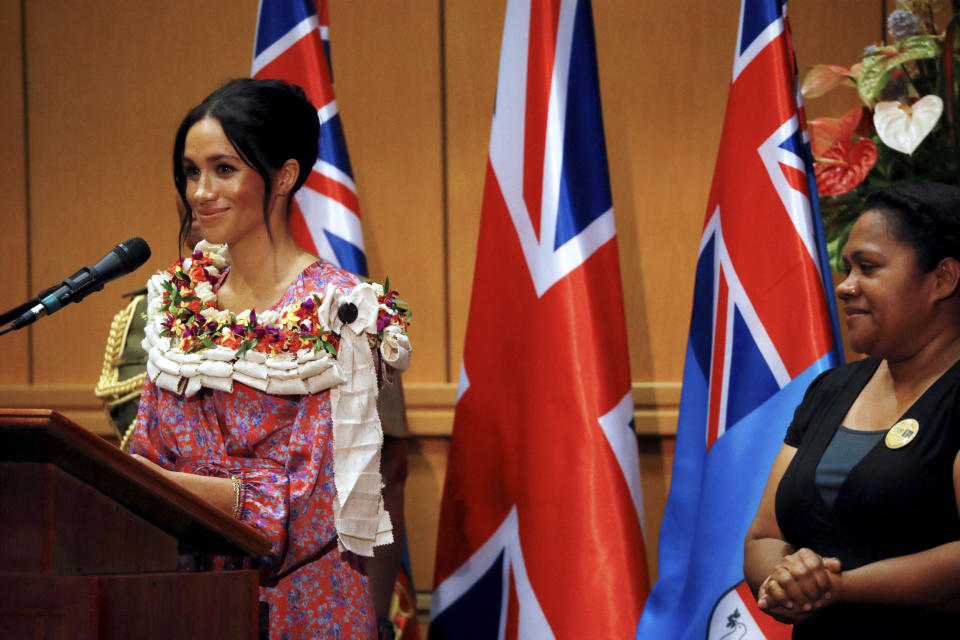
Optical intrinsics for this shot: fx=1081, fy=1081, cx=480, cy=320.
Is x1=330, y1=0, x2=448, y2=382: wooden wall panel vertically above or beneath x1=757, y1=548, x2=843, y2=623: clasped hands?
above

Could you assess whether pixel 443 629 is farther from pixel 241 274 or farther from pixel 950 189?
pixel 950 189

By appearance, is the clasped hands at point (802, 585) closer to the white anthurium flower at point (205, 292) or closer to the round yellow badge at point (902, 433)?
the round yellow badge at point (902, 433)

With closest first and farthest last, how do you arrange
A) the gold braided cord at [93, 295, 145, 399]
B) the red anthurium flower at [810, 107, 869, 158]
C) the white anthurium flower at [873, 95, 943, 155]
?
1. the white anthurium flower at [873, 95, 943, 155]
2. the red anthurium flower at [810, 107, 869, 158]
3. the gold braided cord at [93, 295, 145, 399]

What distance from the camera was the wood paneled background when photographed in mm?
2938

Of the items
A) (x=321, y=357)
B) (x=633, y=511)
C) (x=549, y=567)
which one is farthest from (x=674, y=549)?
(x=321, y=357)

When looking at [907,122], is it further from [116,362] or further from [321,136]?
[116,362]

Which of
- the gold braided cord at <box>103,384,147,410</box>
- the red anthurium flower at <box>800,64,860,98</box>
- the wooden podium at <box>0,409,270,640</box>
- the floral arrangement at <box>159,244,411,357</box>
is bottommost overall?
the gold braided cord at <box>103,384,147,410</box>

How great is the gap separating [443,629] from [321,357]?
1.04 m

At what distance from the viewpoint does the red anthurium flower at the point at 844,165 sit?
7.31 ft

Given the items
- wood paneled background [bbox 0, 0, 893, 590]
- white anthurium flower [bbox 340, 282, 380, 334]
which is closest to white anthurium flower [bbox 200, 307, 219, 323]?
white anthurium flower [bbox 340, 282, 380, 334]

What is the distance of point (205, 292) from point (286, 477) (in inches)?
15.3

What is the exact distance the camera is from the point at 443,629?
2.52 metres

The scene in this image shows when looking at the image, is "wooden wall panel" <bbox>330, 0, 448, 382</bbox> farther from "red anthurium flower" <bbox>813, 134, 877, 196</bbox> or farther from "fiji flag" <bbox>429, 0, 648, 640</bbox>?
"red anthurium flower" <bbox>813, 134, 877, 196</bbox>

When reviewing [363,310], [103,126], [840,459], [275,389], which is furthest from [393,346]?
[103,126]
